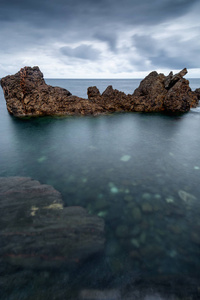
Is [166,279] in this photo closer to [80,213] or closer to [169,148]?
[80,213]

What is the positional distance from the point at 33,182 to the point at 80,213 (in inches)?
→ 152

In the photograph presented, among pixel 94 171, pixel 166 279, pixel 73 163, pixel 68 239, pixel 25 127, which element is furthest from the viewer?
pixel 25 127

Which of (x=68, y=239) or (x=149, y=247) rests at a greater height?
(x=68, y=239)

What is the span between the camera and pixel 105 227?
6449 millimetres

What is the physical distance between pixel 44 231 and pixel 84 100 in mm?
27621

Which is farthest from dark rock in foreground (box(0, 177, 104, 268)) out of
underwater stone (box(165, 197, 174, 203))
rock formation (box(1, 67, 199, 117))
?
rock formation (box(1, 67, 199, 117))

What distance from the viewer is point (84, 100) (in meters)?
30.2

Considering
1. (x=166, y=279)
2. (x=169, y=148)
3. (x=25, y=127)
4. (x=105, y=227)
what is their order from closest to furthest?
(x=166, y=279) < (x=105, y=227) < (x=169, y=148) < (x=25, y=127)

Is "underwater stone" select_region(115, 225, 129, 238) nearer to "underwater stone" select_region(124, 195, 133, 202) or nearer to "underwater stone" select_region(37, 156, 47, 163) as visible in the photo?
"underwater stone" select_region(124, 195, 133, 202)

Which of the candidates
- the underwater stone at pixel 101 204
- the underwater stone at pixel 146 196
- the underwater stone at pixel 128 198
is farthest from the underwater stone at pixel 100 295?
the underwater stone at pixel 146 196

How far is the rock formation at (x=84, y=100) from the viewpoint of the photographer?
27438mm

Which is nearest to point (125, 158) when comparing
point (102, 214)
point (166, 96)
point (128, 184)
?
point (128, 184)

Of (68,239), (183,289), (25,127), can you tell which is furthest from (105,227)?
(25,127)

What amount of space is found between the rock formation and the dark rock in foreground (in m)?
24.1
